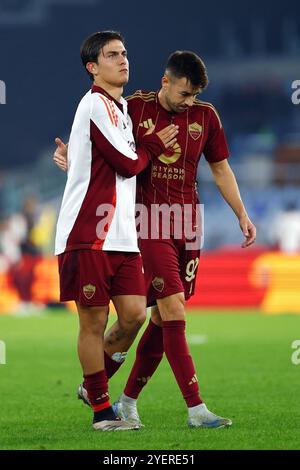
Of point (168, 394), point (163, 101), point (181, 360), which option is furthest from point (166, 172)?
point (168, 394)

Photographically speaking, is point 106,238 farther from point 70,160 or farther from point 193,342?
point 193,342

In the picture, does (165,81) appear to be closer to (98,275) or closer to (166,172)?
(166,172)

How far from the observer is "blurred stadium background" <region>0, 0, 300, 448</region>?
36.6 feet

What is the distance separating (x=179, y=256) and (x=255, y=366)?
14.6 ft

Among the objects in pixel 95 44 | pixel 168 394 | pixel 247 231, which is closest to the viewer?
pixel 95 44

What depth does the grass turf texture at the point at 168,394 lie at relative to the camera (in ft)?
21.9

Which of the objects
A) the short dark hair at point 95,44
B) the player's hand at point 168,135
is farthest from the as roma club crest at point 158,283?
the short dark hair at point 95,44

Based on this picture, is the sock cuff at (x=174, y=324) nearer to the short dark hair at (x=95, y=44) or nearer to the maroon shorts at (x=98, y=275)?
the maroon shorts at (x=98, y=275)

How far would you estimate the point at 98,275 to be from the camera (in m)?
6.96

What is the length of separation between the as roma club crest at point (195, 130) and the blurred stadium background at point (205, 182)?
185cm

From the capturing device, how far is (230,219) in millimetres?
27547

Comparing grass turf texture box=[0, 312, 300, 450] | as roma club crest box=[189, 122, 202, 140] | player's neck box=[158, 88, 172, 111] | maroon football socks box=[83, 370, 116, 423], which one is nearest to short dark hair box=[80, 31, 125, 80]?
player's neck box=[158, 88, 172, 111]

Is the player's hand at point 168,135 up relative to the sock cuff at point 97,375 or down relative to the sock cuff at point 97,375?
up

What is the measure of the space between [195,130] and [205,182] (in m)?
21.6
